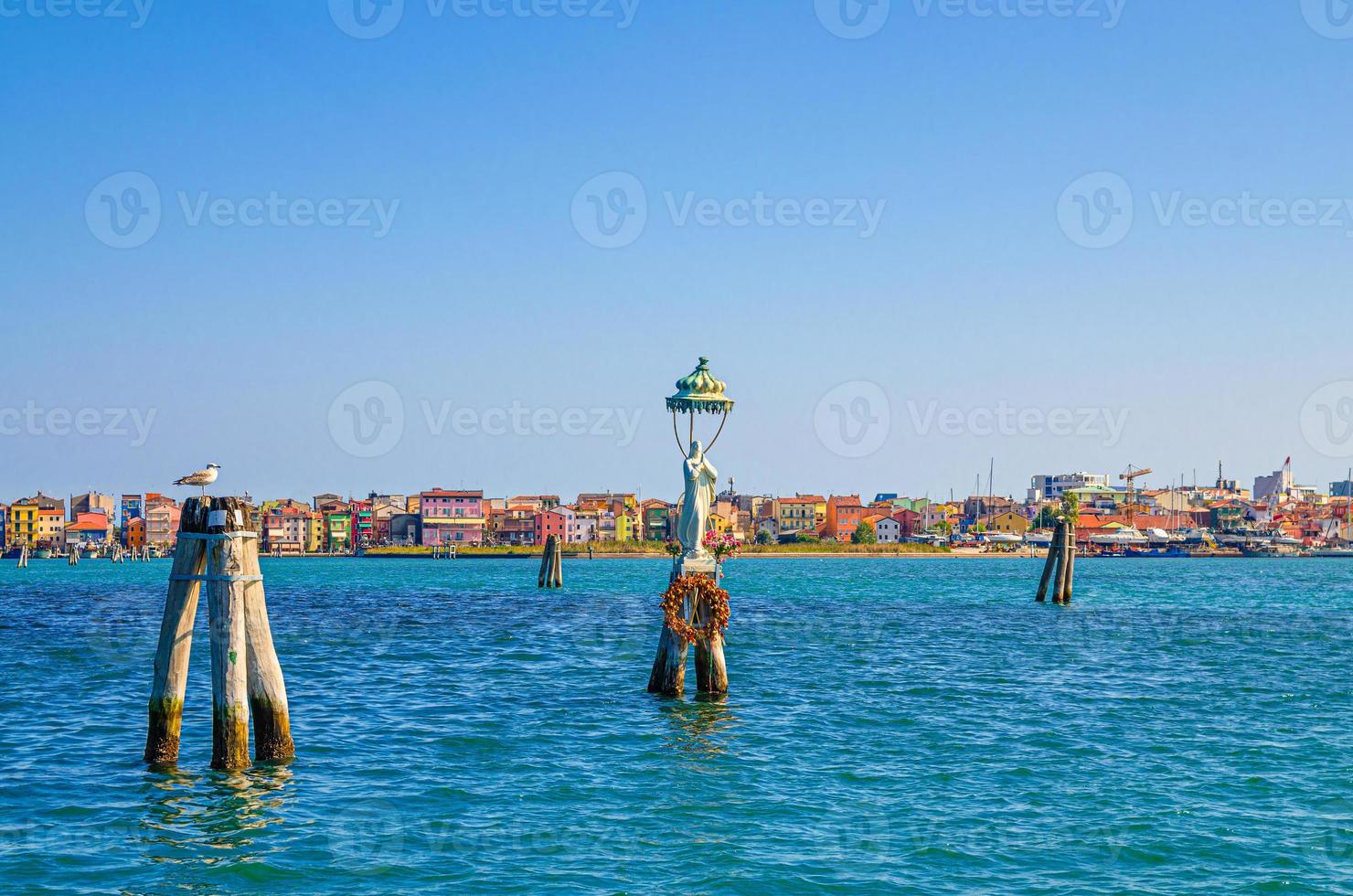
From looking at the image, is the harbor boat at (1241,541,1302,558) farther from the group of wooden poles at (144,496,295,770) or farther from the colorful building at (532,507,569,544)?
the group of wooden poles at (144,496,295,770)

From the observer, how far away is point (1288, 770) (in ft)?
56.6

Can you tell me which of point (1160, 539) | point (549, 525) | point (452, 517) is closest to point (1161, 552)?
point (1160, 539)

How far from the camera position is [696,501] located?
2120cm

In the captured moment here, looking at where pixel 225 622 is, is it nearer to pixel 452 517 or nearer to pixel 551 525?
pixel 551 525

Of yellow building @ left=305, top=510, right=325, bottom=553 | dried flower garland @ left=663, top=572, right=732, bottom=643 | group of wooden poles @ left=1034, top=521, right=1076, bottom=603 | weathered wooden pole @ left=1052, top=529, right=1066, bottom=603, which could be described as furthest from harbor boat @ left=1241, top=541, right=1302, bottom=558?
dried flower garland @ left=663, top=572, right=732, bottom=643

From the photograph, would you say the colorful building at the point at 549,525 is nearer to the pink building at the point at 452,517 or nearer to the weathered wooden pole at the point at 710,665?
the pink building at the point at 452,517

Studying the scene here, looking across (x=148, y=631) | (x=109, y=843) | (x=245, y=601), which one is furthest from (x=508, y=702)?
(x=148, y=631)

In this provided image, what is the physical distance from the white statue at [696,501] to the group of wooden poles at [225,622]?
7643mm

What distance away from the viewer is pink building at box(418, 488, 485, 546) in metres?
191

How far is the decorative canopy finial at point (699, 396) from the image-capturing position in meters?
21.9

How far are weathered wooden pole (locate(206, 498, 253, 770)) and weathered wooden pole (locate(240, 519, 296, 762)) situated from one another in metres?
0.09

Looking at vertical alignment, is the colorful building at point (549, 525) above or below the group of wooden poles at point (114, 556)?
above

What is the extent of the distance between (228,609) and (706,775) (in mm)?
6165

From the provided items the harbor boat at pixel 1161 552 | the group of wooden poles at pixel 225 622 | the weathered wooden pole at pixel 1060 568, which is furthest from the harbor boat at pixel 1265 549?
the group of wooden poles at pixel 225 622
